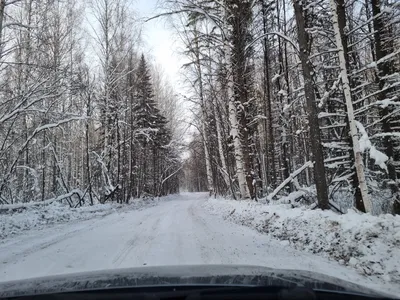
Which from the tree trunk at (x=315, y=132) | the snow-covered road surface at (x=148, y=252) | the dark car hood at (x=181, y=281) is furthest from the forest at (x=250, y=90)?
the dark car hood at (x=181, y=281)

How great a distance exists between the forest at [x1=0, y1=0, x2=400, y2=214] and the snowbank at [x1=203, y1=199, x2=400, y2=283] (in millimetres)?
1604

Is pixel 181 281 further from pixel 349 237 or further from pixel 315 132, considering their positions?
pixel 315 132

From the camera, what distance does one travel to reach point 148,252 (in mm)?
6750

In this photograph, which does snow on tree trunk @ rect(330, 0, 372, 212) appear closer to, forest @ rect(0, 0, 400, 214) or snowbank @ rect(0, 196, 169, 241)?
forest @ rect(0, 0, 400, 214)

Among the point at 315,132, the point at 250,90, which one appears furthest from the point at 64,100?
the point at 315,132

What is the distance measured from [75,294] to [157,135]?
36592 mm

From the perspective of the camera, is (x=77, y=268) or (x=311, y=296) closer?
(x=311, y=296)

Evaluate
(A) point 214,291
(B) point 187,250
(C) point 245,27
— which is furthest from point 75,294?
(C) point 245,27

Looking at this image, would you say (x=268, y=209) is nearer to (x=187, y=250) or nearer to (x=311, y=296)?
(x=187, y=250)

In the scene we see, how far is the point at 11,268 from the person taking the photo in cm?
576

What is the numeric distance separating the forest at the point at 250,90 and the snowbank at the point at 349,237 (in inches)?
63.1

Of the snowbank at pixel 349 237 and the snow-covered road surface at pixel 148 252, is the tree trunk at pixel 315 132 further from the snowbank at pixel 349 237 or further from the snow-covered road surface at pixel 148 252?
A: the snow-covered road surface at pixel 148 252

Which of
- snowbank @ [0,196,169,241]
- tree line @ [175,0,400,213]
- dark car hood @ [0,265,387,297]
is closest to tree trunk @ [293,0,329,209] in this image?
tree line @ [175,0,400,213]

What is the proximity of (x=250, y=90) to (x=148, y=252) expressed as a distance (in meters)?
14.9
